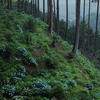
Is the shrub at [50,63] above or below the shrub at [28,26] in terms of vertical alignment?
below

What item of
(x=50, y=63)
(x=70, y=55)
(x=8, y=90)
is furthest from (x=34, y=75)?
(x=70, y=55)

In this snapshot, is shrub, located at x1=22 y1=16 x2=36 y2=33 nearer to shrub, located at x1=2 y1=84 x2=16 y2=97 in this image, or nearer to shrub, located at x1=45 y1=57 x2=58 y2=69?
shrub, located at x1=45 y1=57 x2=58 y2=69

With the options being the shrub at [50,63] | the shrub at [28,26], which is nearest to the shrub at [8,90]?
the shrub at [50,63]

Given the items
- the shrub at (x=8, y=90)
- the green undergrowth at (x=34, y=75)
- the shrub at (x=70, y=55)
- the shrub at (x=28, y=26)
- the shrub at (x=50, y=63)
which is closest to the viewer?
the shrub at (x=8, y=90)

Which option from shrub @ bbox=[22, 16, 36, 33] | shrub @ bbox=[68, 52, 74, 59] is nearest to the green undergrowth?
shrub @ bbox=[68, 52, 74, 59]

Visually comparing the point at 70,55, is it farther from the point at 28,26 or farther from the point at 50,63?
the point at 28,26

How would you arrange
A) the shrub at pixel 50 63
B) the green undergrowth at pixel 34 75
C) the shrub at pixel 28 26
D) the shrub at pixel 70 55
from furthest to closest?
the shrub at pixel 28 26 → the shrub at pixel 70 55 → the shrub at pixel 50 63 → the green undergrowth at pixel 34 75

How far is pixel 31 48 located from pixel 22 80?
320 centimetres

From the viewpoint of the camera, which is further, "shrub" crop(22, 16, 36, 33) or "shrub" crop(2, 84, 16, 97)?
"shrub" crop(22, 16, 36, 33)

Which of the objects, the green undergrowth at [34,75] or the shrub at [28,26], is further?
the shrub at [28,26]

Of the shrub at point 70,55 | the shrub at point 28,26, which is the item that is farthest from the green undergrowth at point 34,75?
the shrub at point 28,26

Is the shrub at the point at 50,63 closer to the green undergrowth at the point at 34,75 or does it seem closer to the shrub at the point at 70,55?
the green undergrowth at the point at 34,75

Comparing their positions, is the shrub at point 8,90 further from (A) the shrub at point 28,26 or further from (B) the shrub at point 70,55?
(A) the shrub at point 28,26

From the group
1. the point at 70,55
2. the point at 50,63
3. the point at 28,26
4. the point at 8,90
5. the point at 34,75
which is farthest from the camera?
the point at 28,26
